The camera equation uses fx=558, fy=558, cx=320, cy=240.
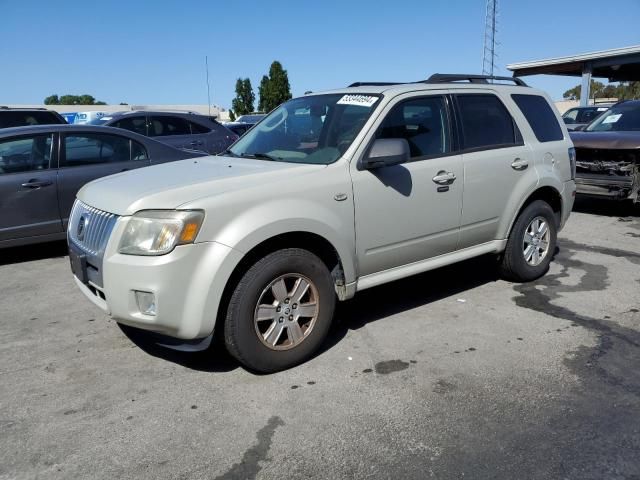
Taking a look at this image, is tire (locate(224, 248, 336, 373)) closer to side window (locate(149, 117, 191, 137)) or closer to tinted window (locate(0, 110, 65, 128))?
side window (locate(149, 117, 191, 137))

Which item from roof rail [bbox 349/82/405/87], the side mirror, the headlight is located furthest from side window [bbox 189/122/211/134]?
the headlight

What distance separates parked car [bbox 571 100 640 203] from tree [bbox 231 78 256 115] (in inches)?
2589

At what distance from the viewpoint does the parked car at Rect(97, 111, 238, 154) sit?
10383mm

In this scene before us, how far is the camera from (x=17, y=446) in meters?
2.88

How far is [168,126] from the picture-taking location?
416 inches

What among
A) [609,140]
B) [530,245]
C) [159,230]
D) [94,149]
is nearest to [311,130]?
[159,230]

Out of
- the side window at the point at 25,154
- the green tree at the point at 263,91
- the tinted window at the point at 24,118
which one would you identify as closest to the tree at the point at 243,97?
the green tree at the point at 263,91

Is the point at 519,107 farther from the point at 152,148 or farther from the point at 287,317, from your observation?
the point at 152,148

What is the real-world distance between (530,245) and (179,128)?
289 inches

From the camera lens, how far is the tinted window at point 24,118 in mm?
11062

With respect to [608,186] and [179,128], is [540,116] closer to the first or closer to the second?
[608,186]

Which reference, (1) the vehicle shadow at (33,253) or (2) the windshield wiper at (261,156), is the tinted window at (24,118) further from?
(2) the windshield wiper at (261,156)

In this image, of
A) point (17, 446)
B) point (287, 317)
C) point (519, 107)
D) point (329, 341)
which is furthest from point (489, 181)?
point (17, 446)

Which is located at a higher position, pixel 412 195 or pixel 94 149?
pixel 94 149
